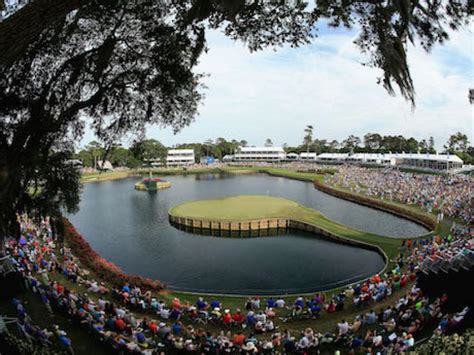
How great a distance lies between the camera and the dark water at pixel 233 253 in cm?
2442

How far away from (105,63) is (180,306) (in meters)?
11.8

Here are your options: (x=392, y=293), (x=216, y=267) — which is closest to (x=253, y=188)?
(x=216, y=267)

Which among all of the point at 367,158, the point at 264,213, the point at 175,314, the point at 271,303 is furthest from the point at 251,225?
the point at 367,158

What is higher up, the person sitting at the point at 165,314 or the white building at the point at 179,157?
the white building at the point at 179,157

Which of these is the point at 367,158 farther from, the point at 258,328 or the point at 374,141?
the point at 258,328

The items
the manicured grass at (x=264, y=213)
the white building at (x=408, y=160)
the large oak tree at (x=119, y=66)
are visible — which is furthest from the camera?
the white building at (x=408, y=160)

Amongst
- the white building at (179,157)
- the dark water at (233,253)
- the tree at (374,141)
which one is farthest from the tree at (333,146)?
the dark water at (233,253)

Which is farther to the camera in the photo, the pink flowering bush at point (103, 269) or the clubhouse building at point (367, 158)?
the clubhouse building at point (367, 158)

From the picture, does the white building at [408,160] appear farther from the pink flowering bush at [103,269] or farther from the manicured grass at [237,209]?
the pink flowering bush at [103,269]

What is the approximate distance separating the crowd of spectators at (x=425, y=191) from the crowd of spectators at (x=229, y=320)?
2266 centimetres

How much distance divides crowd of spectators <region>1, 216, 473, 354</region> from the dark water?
4.51 m

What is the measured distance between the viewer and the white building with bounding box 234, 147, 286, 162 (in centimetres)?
14945

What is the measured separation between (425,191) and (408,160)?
165 ft

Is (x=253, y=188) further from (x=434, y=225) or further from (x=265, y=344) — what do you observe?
(x=265, y=344)
